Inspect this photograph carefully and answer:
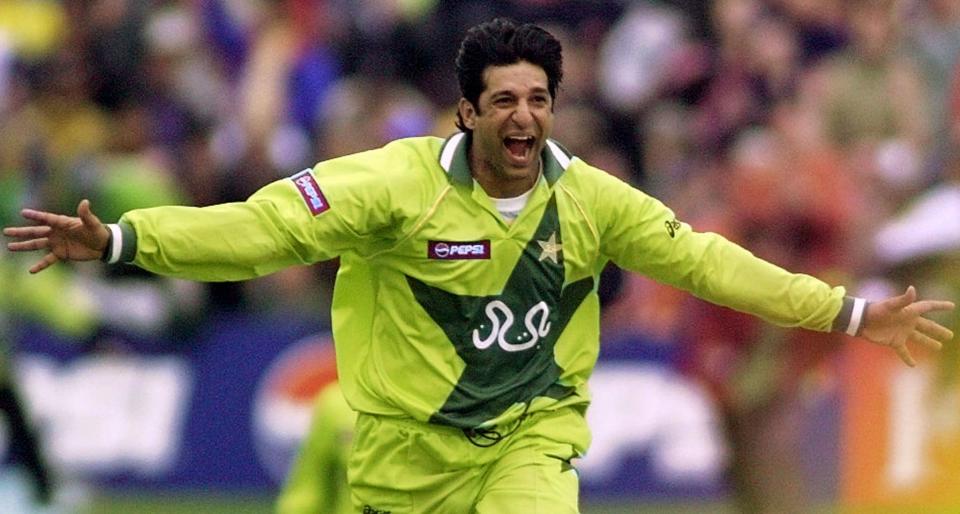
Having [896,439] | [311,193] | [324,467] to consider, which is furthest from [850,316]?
[896,439]

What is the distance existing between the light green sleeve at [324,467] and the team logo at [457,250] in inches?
105

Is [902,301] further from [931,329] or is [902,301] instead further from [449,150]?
[449,150]

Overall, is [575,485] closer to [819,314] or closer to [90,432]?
[819,314]

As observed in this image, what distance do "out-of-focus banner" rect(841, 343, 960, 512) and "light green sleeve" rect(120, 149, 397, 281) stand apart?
8.43 m

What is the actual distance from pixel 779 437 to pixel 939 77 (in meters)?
2.85

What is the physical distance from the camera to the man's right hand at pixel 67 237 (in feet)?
22.9

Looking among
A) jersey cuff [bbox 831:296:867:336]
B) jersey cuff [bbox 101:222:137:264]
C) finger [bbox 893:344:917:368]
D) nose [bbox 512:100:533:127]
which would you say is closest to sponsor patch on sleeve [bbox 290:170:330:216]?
jersey cuff [bbox 101:222:137:264]

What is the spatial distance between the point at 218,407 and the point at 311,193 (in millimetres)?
8056

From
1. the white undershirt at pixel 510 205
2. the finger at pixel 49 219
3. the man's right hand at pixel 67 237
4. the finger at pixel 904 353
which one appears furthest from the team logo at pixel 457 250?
the finger at pixel 904 353

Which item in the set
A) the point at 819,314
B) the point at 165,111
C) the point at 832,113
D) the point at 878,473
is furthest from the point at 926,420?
the point at 819,314

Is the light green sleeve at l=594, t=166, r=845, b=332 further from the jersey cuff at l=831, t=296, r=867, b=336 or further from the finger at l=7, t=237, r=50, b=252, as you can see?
the finger at l=7, t=237, r=50, b=252

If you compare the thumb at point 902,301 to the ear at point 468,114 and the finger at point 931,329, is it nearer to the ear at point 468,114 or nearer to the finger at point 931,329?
the finger at point 931,329

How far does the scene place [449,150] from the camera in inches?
301

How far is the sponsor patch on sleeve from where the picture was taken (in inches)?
289
